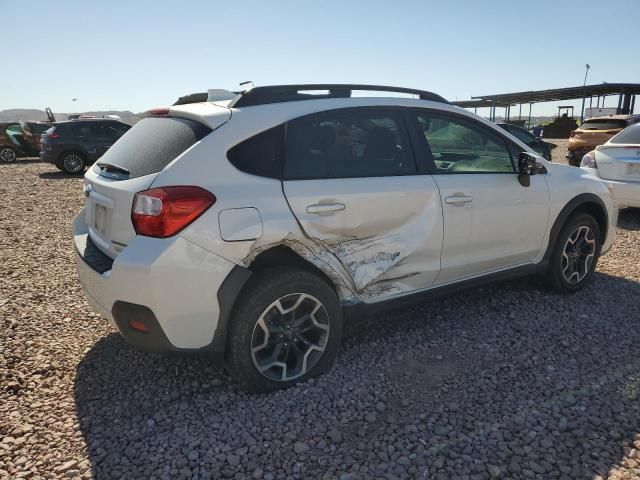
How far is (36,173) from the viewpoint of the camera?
1555cm

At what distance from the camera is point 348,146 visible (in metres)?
3.12

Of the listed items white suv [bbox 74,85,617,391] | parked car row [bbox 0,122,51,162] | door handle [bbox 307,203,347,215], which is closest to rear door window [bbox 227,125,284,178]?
white suv [bbox 74,85,617,391]

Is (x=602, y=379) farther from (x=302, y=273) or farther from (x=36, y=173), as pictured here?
(x=36, y=173)

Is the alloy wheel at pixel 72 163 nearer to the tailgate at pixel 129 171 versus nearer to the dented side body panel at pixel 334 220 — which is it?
the tailgate at pixel 129 171

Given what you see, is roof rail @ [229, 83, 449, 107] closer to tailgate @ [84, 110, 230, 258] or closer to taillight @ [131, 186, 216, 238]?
tailgate @ [84, 110, 230, 258]

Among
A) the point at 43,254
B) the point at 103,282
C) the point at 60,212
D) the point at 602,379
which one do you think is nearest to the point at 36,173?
the point at 60,212

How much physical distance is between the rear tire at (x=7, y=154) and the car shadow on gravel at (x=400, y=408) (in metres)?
19.2

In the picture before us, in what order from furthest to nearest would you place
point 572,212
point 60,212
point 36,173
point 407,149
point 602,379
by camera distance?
1. point 36,173
2. point 60,212
3. point 572,212
4. point 407,149
5. point 602,379

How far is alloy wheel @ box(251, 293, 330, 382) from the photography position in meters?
2.84

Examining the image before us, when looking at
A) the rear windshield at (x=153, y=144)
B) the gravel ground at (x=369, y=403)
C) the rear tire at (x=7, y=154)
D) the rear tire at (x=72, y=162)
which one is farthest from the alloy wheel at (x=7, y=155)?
the rear windshield at (x=153, y=144)

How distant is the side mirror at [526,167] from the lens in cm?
378

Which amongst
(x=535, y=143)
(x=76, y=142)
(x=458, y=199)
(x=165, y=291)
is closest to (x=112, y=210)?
(x=165, y=291)

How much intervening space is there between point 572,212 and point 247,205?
311 centimetres

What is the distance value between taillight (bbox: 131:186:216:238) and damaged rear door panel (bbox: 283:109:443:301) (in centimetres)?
51
